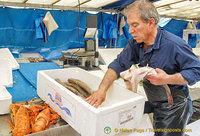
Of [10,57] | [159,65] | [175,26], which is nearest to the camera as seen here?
[159,65]

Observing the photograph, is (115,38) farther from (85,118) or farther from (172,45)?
(85,118)

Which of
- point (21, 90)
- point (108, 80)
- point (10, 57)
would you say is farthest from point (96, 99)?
point (10, 57)

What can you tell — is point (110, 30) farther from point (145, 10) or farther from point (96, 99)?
point (96, 99)

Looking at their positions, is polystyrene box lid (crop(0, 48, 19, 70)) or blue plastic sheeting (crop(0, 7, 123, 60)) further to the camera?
blue plastic sheeting (crop(0, 7, 123, 60))

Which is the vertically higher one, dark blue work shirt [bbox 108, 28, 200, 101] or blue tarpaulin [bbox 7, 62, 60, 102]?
dark blue work shirt [bbox 108, 28, 200, 101]

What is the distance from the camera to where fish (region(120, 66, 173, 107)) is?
1221 millimetres

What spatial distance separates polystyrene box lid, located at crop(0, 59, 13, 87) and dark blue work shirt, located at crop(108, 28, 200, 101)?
1424 mm

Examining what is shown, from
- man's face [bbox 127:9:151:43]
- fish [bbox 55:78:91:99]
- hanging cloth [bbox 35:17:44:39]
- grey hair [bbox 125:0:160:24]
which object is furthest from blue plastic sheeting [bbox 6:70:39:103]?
hanging cloth [bbox 35:17:44:39]

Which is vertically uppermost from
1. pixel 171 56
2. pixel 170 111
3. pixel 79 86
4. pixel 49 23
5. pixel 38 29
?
pixel 49 23

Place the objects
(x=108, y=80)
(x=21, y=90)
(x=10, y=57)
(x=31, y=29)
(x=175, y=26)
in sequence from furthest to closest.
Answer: (x=175, y=26) < (x=31, y=29) < (x=10, y=57) < (x=21, y=90) < (x=108, y=80)

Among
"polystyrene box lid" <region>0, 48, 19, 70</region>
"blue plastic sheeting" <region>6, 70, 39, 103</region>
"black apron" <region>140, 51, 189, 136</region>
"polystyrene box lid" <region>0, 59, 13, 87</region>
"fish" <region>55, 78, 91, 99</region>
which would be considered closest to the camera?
"black apron" <region>140, 51, 189, 136</region>

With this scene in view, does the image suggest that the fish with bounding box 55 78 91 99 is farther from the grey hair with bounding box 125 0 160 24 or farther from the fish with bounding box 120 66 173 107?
the grey hair with bounding box 125 0 160 24

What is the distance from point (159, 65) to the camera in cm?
143

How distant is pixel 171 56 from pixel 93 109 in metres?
0.81
